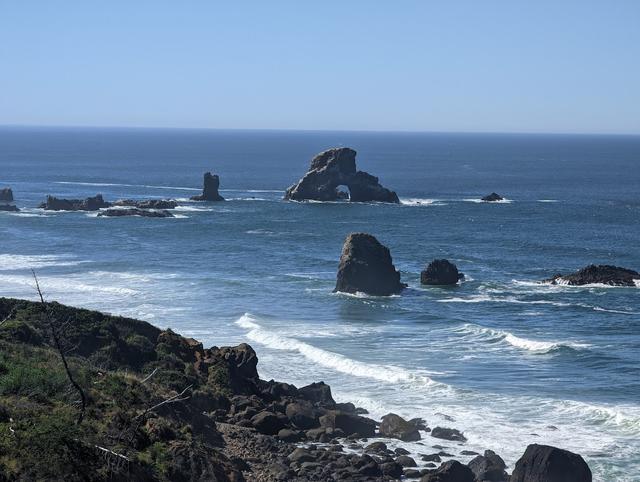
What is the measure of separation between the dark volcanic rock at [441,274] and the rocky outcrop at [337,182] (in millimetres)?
57719

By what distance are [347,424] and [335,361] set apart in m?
11.8

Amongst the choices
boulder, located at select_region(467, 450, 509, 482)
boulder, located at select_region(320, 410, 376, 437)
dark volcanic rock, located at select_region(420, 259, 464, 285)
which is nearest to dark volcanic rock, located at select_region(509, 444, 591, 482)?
boulder, located at select_region(467, 450, 509, 482)

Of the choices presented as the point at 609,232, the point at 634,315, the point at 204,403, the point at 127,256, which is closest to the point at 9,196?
the point at 127,256

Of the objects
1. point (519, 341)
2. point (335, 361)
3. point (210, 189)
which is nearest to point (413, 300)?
point (519, 341)

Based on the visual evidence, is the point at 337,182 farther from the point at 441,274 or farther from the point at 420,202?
the point at 441,274

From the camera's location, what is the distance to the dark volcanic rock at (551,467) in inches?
1265

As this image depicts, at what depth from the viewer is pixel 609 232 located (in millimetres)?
101250

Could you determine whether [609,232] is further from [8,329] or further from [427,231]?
[8,329]

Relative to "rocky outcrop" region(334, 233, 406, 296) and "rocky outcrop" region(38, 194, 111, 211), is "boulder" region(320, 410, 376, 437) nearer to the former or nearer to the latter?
"rocky outcrop" region(334, 233, 406, 296)

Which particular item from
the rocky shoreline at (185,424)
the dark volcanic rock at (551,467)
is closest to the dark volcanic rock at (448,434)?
the rocky shoreline at (185,424)

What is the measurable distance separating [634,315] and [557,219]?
52743mm

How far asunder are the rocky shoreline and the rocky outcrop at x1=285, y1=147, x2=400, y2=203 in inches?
3440

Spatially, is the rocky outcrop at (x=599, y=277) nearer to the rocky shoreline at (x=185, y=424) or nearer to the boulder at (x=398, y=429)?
the rocky shoreline at (x=185, y=424)

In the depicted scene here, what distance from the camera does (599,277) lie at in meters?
72.8
